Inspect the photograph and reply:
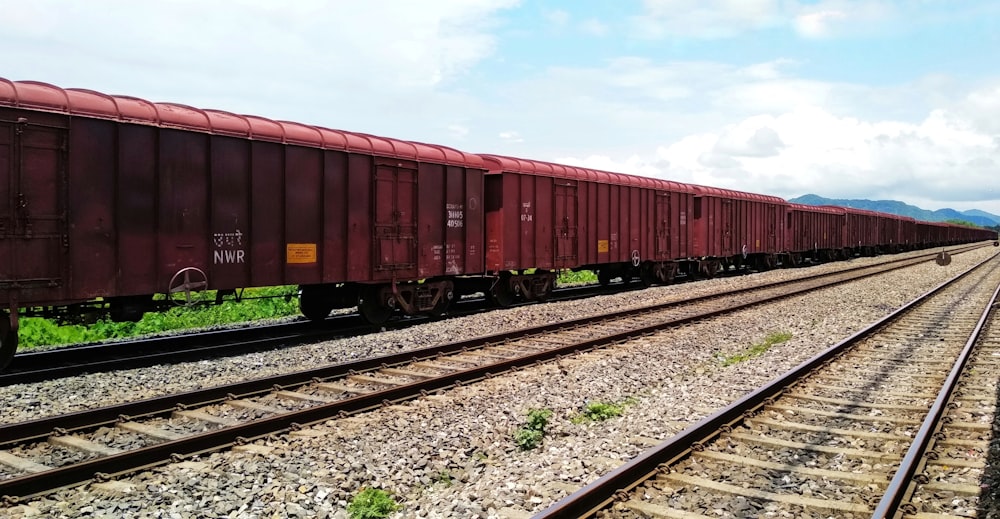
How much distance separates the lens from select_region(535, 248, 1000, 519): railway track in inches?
191

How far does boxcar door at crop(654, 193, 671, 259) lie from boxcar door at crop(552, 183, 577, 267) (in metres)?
6.10

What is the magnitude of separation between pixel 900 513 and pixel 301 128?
11.2 meters

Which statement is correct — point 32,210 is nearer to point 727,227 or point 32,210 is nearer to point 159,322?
point 159,322

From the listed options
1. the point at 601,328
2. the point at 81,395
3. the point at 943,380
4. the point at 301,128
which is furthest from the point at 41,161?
the point at 943,380

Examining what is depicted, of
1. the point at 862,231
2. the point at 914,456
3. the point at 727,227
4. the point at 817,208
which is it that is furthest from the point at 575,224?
the point at 862,231

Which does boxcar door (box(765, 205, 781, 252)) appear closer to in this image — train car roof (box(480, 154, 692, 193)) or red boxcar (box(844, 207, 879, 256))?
train car roof (box(480, 154, 692, 193))

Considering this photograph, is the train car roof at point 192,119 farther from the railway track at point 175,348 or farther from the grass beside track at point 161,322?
the railway track at point 175,348

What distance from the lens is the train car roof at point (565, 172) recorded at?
17750 millimetres

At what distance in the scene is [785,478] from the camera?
5.46 meters

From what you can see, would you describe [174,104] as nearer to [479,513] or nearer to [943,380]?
[479,513]

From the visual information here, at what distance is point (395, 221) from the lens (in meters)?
14.4

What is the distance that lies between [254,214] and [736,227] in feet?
83.9

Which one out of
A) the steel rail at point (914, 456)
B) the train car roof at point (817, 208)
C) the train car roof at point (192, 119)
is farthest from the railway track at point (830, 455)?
the train car roof at point (817, 208)

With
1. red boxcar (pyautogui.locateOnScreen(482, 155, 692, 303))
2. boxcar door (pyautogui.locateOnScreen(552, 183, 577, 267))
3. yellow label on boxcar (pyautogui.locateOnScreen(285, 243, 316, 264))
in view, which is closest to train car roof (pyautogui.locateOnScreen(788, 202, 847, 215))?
red boxcar (pyautogui.locateOnScreen(482, 155, 692, 303))
